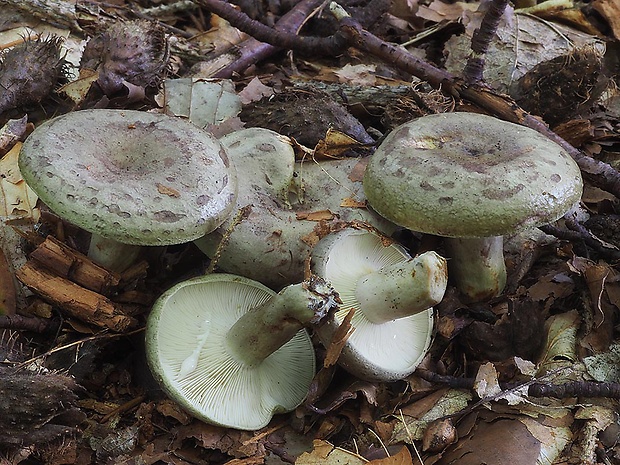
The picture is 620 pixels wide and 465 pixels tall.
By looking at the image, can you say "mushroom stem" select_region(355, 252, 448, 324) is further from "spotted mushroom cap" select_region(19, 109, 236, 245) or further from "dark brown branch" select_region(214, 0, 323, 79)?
"dark brown branch" select_region(214, 0, 323, 79)

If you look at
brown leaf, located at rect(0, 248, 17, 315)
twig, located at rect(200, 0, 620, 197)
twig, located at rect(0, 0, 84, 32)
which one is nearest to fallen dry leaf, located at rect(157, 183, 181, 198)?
brown leaf, located at rect(0, 248, 17, 315)

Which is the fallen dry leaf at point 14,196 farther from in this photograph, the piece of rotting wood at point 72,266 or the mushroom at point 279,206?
the mushroom at point 279,206

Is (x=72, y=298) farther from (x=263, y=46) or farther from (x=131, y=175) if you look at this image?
(x=263, y=46)

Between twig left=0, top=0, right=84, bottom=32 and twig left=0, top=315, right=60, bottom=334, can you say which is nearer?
twig left=0, top=315, right=60, bottom=334

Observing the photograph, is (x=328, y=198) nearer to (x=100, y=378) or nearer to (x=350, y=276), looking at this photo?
(x=350, y=276)

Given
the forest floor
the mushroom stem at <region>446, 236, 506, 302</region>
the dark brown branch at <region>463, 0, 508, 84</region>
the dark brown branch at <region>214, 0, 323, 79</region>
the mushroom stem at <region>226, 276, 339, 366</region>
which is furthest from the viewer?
the dark brown branch at <region>214, 0, 323, 79</region>

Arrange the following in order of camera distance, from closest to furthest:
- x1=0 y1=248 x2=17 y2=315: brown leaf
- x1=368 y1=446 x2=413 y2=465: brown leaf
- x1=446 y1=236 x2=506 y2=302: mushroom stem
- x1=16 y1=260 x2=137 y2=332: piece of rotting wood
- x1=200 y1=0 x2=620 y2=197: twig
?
x1=368 y1=446 x2=413 y2=465: brown leaf → x1=16 y1=260 x2=137 y2=332: piece of rotting wood → x1=0 y1=248 x2=17 y2=315: brown leaf → x1=446 y1=236 x2=506 y2=302: mushroom stem → x1=200 y1=0 x2=620 y2=197: twig

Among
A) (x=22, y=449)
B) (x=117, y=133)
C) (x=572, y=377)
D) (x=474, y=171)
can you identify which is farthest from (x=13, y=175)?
(x=572, y=377)
